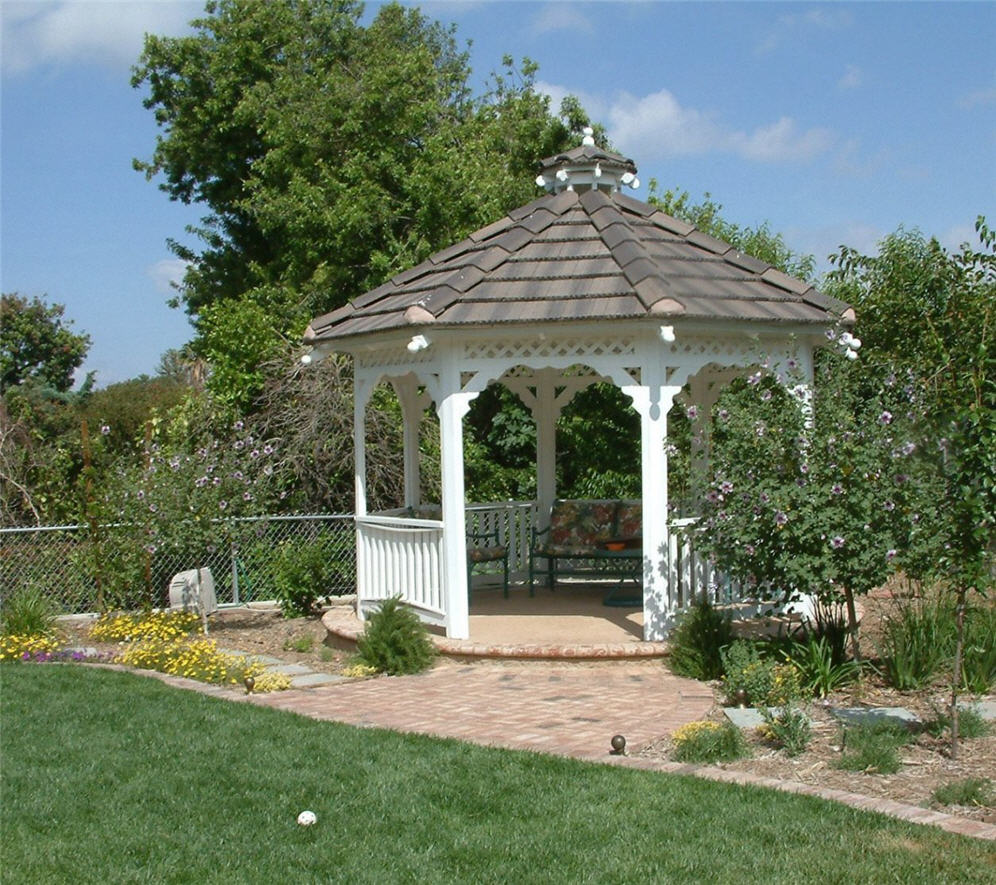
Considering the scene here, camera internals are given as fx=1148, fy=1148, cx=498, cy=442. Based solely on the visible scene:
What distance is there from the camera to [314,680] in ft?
28.7

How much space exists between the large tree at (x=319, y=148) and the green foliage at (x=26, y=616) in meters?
5.47

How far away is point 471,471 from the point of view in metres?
16.3

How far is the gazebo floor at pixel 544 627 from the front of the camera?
895 cm

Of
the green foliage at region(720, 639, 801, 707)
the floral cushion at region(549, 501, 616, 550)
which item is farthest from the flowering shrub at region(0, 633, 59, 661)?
the green foliage at region(720, 639, 801, 707)

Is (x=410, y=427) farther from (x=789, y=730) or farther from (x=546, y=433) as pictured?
(x=789, y=730)

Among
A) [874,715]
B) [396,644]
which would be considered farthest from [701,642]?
[396,644]

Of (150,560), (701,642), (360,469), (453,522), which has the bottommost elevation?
(701,642)

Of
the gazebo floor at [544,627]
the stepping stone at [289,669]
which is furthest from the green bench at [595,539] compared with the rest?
the stepping stone at [289,669]

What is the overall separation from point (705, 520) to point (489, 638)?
95.2 inches

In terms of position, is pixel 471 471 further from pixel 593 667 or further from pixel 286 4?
pixel 286 4

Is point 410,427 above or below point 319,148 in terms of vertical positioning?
below

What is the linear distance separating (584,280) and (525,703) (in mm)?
3465

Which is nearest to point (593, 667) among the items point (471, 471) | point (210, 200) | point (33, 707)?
point (33, 707)

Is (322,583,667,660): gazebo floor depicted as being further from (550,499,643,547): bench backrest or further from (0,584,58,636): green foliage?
(0,584,58,636): green foliage
